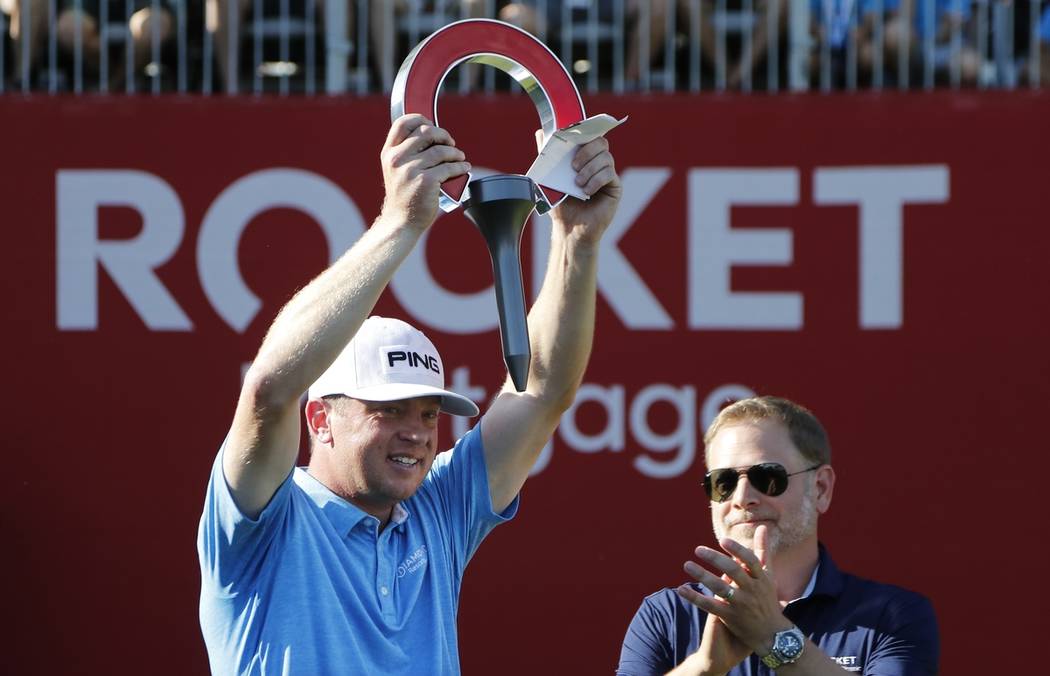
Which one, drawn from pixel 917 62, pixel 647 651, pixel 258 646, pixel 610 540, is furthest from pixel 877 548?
pixel 258 646

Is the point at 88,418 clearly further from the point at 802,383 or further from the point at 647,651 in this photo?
the point at 647,651

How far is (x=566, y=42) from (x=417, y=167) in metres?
3.54

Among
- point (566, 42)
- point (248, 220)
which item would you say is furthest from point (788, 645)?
point (566, 42)

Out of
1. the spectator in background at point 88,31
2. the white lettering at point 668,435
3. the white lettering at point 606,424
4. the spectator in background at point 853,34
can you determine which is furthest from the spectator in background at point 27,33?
the spectator in background at point 853,34

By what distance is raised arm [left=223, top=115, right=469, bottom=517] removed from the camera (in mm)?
2615

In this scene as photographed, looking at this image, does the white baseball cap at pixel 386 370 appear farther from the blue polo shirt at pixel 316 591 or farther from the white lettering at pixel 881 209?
the white lettering at pixel 881 209

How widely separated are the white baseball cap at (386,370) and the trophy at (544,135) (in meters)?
0.47

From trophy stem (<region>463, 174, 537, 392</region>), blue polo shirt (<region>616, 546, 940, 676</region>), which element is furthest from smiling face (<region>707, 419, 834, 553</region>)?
trophy stem (<region>463, 174, 537, 392</region>)

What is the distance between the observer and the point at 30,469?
18.7 feet

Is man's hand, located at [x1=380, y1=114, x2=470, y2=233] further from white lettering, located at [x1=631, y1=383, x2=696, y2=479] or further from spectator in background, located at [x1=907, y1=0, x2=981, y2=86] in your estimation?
spectator in background, located at [x1=907, y1=0, x2=981, y2=86]

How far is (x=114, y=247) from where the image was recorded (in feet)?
18.9

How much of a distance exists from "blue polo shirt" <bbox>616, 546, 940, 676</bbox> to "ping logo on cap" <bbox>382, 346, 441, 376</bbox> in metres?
0.81

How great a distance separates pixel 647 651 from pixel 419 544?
0.65m

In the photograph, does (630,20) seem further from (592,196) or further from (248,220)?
(592,196)
